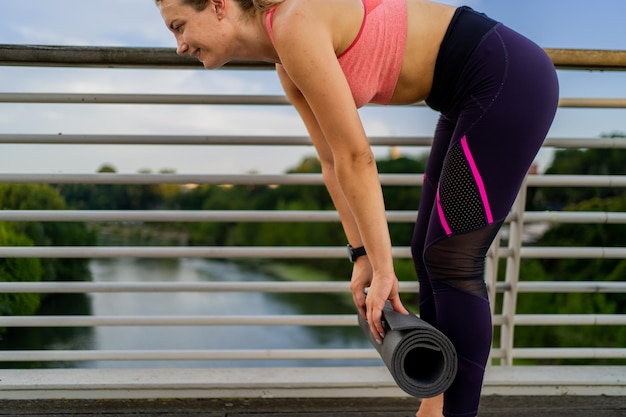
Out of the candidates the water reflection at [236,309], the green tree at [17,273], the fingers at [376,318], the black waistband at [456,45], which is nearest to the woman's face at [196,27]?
the black waistband at [456,45]

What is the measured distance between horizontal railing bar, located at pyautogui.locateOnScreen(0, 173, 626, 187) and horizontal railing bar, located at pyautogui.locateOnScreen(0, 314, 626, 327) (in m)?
0.39

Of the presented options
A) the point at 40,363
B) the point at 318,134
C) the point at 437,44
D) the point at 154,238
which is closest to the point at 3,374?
the point at 40,363

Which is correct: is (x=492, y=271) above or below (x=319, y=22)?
below

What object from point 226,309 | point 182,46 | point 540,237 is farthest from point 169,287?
point 540,237

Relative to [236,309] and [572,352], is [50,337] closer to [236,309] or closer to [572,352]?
[572,352]

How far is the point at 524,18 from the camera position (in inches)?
1030

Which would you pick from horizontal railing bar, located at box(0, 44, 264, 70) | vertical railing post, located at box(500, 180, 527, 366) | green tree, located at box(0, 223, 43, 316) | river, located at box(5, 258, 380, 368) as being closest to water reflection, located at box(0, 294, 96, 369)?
green tree, located at box(0, 223, 43, 316)

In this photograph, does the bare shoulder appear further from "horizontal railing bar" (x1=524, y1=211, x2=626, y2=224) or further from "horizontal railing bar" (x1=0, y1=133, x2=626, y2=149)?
"horizontal railing bar" (x1=524, y1=211, x2=626, y2=224)

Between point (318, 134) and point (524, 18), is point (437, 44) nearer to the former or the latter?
point (318, 134)

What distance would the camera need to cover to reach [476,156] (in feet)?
2.87

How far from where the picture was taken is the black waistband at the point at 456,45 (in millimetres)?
895

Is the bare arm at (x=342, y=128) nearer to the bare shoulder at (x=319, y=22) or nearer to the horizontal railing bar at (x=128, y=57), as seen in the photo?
the bare shoulder at (x=319, y=22)

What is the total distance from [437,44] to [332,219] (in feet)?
2.39

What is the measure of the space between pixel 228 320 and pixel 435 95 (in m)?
0.95
